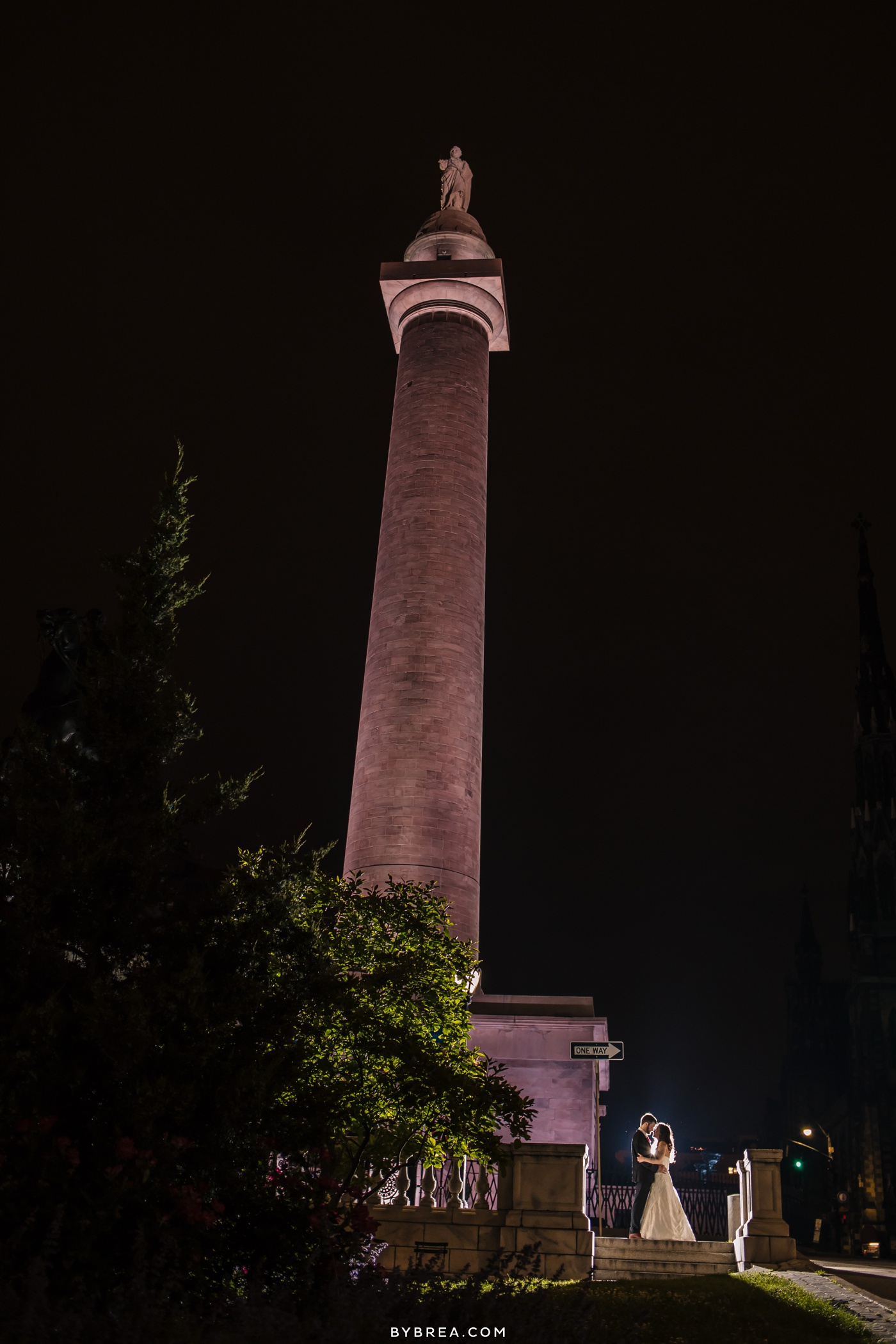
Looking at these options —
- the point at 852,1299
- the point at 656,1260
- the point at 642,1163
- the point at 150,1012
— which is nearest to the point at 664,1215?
the point at 642,1163

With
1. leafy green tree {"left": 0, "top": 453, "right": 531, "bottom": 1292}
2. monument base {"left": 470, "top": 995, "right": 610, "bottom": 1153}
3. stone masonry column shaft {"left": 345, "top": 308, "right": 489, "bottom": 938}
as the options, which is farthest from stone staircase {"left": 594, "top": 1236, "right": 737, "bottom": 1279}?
stone masonry column shaft {"left": 345, "top": 308, "right": 489, "bottom": 938}

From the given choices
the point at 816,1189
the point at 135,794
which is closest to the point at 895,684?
the point at 816,1189

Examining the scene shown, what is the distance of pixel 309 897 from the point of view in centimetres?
1434

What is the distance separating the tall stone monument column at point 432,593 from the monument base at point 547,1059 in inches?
88.1

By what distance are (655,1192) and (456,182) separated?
31.3 metres

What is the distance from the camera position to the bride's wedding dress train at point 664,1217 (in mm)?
18844

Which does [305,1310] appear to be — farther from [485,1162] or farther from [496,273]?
[496,273]

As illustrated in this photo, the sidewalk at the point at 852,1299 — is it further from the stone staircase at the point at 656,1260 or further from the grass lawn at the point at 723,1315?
the stone staircase at the point at 656,1260

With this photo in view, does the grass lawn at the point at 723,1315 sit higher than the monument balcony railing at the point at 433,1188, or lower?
lower

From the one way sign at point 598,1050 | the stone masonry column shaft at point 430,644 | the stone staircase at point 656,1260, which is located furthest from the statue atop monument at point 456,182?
the stone staircase at point 656,1260

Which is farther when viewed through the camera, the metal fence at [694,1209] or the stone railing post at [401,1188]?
the metal fence at [694,1209]

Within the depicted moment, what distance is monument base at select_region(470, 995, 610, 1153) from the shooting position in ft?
80.2

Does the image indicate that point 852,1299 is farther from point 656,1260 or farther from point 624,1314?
point 656,1260

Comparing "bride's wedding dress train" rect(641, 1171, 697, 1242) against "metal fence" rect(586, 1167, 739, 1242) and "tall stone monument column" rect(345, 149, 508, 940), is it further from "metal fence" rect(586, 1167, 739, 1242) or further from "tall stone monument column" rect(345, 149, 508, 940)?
"metal fence" rect(586, 1167, 739, 1242)
